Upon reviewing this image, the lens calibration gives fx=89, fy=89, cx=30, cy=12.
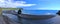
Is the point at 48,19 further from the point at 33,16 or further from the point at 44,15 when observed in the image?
the point at 33,16

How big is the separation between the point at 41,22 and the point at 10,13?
372 mm

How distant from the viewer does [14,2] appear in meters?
0.96

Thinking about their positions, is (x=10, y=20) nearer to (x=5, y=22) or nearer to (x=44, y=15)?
(x=5, y=22)

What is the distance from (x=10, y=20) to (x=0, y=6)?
0.20 metres

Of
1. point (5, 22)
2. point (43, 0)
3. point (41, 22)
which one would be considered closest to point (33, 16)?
point (41, 22)

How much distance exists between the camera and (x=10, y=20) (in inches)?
39.7

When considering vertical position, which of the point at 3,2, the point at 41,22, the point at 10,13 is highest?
the point at 3,2

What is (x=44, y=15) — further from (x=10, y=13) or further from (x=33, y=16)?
(x=10, y=13)

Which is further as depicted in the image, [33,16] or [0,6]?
[33,16]

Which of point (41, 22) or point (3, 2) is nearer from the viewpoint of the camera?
point (3, 2)

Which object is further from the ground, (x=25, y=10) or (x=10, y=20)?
(x=25, y=10)

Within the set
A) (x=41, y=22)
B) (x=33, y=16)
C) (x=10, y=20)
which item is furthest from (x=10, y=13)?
(x=41, y=22)

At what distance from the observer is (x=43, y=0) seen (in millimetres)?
962

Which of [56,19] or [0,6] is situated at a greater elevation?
[0,6]
